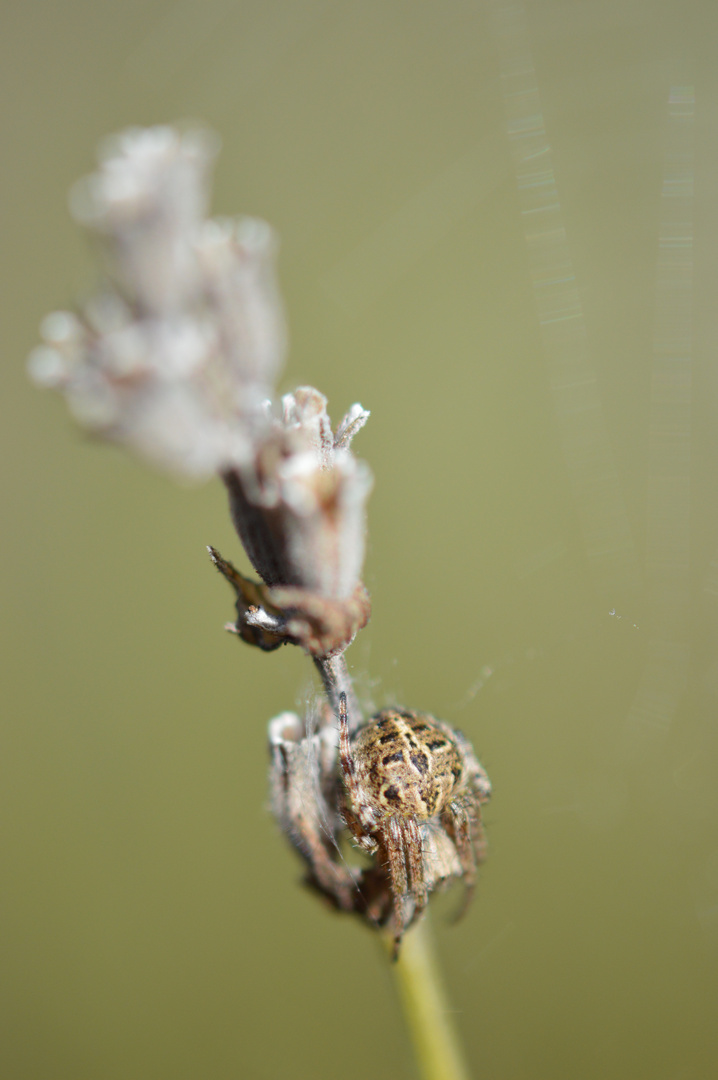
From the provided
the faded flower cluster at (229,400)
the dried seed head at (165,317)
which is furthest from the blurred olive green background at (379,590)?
the dried seed head at (165,317)

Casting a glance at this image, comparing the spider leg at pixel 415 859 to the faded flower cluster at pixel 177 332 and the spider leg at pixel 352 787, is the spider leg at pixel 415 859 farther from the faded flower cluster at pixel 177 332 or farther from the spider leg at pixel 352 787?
the faded flower cluster at pixel 177 332

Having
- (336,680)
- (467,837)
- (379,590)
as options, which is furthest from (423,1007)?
(379,590)

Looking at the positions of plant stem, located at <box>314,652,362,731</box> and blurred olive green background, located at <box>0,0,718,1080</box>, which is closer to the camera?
plant stem, located at <box>314,652,362,731</box>

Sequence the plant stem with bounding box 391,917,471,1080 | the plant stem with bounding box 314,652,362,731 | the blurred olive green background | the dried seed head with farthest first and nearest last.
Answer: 1. the blurred olive green background
2. the plant stem with bounding box 391,917,471,1080
3. the plant stem with bounding box 314,652,362,731
4. the dried seed head

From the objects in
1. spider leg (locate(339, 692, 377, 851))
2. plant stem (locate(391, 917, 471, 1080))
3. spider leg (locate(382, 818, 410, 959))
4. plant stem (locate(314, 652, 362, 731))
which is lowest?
plant stem (locate(391, 917, 471, 1080))

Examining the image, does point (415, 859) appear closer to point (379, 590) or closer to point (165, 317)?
point (165, 317)

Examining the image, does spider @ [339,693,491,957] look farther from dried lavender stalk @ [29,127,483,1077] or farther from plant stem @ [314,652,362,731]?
dried lavender stalk @ [29,127,483,1077]

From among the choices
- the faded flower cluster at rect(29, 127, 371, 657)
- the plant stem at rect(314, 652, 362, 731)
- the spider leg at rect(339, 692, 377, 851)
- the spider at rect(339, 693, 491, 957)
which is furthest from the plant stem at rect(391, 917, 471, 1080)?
the faded flower cluster at rect(29, 127, 371, 657)

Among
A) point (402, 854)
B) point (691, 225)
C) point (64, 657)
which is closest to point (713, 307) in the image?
point (691, 225)

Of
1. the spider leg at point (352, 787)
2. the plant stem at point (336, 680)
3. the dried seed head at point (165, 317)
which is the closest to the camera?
the dried seed head at point (165, 317)
